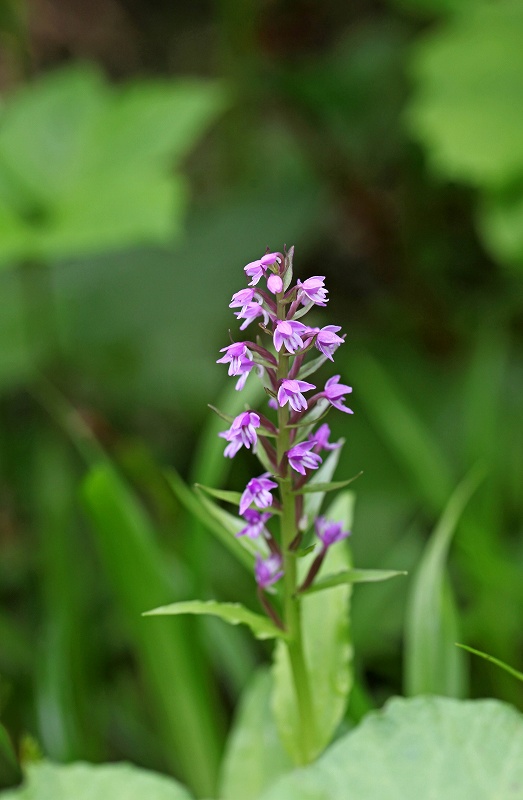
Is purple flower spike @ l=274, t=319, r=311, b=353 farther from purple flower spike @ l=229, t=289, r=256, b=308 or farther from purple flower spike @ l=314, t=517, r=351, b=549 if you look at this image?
purple flower spike @ l=314, t=517, r=351, b=549

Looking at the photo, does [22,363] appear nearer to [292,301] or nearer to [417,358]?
[417,358]

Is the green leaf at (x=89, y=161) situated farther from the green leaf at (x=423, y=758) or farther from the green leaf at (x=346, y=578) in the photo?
the green leaf at (x=423, y=758)

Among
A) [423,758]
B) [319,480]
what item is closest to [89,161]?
[319,480]

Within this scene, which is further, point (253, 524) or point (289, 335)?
point (253, 524)

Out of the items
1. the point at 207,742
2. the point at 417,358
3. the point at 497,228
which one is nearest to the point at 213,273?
the point at 417,358

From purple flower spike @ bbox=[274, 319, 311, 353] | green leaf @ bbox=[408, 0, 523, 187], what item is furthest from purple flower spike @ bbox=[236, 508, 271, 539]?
green leaf @ bbox=[408, 0, 523, 187]

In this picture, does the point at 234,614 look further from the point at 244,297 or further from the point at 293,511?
the point at 244,297

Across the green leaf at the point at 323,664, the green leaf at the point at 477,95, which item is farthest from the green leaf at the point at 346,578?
the green leaf at the point at 477,95
